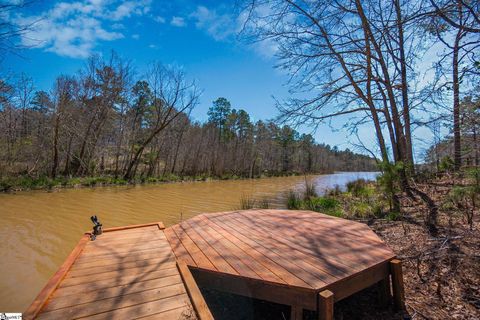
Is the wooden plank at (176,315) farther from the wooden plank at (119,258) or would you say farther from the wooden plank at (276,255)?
the wooden plank at (119,258)

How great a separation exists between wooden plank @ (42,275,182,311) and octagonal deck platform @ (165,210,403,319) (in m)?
0.30

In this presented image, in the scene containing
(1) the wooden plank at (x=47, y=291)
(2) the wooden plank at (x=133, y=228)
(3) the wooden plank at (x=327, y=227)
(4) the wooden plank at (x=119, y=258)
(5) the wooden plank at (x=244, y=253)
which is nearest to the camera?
(1) the wooden plank at (x=47, y=291)

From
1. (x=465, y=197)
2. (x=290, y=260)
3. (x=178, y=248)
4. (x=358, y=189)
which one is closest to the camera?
(x=290, y=260)

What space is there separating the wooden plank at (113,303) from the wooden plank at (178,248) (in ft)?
1.24

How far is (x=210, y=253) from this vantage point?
8.20 ft

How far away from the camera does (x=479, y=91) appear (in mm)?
2922

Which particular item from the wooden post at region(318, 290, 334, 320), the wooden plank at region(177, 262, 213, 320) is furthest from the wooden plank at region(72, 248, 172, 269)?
the wooden post at region(318, 290, 334, 320)

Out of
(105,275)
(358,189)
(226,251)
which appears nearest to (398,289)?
(226,251)

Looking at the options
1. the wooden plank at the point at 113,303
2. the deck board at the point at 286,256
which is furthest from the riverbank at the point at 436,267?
the wooden plank at the point at 113,303

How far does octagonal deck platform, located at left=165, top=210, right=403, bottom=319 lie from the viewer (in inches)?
72.9

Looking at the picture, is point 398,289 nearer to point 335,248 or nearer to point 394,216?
point 335,248

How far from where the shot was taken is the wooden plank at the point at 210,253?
212 centimetres

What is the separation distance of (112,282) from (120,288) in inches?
5.8

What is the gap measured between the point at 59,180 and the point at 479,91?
52.6 ft
